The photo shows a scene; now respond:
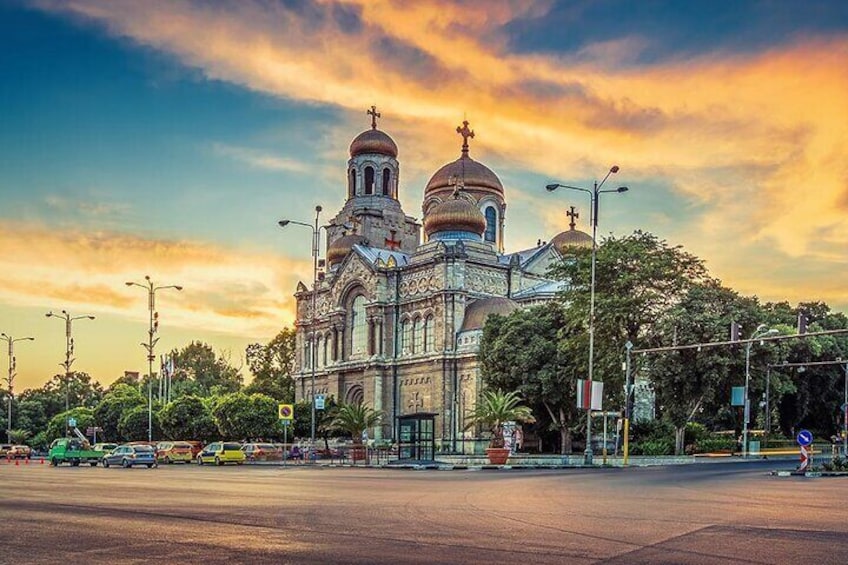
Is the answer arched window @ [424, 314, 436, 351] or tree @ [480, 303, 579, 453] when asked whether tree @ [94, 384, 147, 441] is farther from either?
tree @ [480, 303, 579, 453]

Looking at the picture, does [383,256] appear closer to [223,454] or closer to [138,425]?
[138,425]

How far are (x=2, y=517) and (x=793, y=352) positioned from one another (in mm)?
61117

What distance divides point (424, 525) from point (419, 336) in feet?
212

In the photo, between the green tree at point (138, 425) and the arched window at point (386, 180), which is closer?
the green tree at point (138, 425)

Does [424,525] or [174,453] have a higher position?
[424,525]

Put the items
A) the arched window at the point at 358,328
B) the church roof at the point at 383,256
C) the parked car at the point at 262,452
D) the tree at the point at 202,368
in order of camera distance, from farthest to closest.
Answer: the tree at the point at 202,368, the arched window at the point at 358,328, the church roof at the point at 383,256, the parked car at the point at 262,452

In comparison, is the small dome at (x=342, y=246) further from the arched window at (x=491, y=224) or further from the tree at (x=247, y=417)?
the tree at (x=247, y=417)

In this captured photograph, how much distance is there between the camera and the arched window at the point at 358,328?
85.0m

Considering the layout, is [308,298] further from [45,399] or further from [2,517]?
[2,517]

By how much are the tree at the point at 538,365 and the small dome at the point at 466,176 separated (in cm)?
2688

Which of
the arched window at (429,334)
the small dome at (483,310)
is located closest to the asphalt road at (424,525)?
the small dome at (483,310)

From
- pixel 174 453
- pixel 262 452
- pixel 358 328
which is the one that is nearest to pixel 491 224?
pixel 358 328

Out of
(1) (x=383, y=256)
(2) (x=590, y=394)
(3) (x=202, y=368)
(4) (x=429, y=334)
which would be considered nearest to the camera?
(2) (x=590, y=394)

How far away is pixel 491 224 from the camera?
9094 cm
